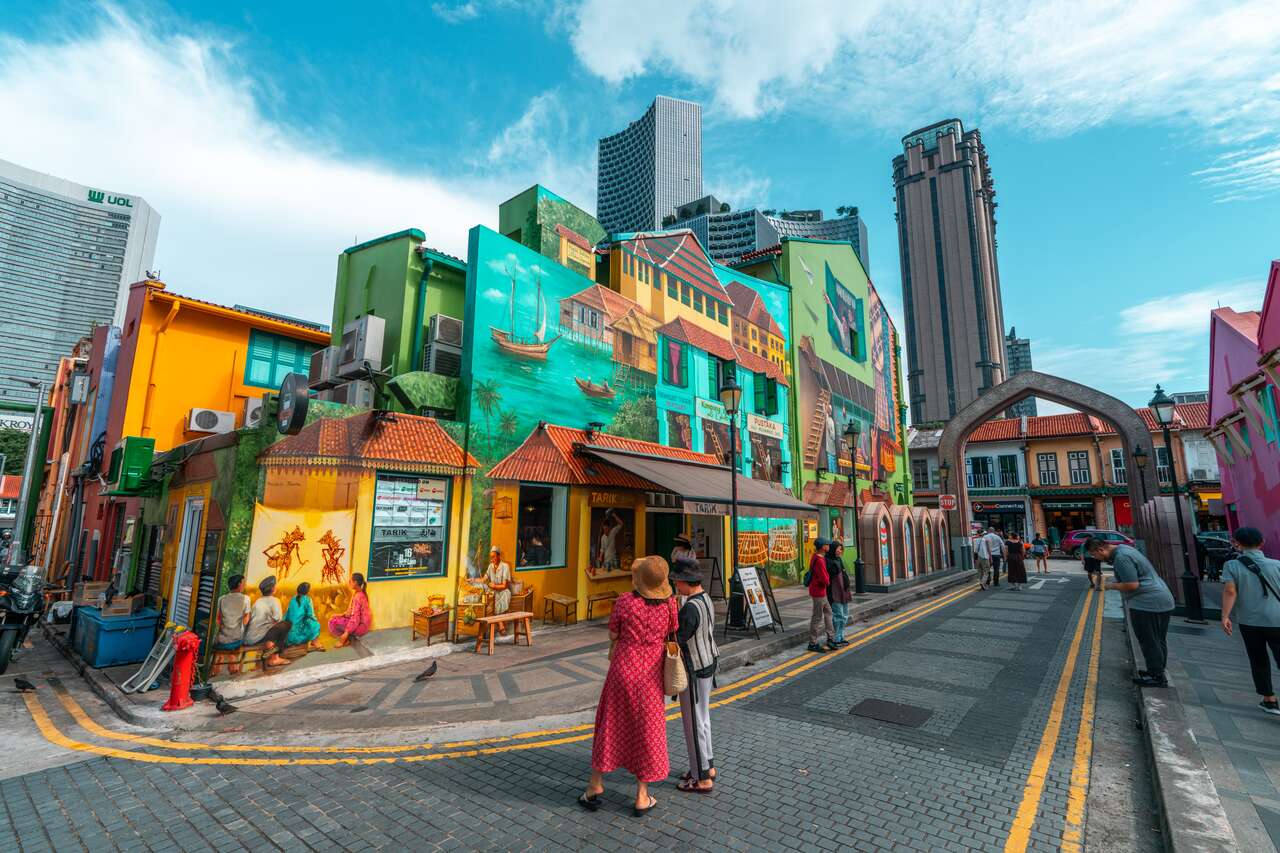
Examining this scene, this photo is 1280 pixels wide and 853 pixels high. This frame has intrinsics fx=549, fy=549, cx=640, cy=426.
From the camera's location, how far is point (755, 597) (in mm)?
10375

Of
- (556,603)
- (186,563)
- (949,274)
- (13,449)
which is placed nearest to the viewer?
(186,563)

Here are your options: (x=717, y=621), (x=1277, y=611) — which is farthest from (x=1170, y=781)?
(x=717, y=621)

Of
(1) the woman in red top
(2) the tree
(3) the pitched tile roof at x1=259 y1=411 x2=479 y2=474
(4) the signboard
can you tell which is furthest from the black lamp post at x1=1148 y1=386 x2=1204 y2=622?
(2) the tree

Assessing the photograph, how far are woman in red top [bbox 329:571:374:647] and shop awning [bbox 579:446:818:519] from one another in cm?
519

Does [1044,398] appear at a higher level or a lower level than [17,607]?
higher

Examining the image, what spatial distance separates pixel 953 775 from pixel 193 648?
832cm

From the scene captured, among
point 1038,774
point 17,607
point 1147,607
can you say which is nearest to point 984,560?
point 1147,607

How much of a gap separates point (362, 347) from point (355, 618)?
538 centimetres

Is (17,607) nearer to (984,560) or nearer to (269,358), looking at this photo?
(269,358)

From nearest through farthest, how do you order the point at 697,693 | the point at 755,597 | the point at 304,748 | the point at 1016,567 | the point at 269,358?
1. the point at 697,693
2. the point at 304,748
3. the point at 755,597
4. the point at 269,358
5. the point at 1016,567

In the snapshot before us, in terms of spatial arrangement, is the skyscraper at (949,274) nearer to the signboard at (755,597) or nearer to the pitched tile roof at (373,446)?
the signboard at (755,597)

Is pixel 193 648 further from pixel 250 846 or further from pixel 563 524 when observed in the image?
pixel 563 524

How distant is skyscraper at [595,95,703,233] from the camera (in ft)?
547

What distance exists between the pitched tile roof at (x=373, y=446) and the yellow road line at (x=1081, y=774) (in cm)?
918
